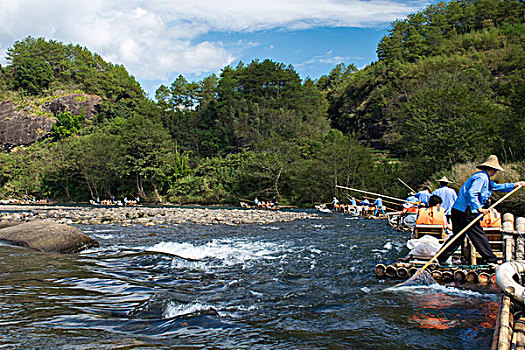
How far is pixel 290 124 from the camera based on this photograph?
2410 inches

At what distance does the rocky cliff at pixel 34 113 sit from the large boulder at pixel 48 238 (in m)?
72.0

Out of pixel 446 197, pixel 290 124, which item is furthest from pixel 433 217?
pixel 290 124

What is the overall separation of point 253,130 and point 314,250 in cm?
5318

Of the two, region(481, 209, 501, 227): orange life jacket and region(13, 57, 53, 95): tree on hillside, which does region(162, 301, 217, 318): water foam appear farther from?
region(13, 57, 53, 95): tree on hillside

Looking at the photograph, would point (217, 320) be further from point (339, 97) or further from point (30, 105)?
point (30, 105)

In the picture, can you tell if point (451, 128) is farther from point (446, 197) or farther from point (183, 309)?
point (183, 309)

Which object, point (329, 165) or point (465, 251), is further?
point (329, 165)

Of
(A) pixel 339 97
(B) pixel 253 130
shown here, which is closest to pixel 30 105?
(B) pixel 253 130

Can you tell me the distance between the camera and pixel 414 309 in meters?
5.41

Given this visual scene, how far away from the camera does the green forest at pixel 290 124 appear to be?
3017 cm

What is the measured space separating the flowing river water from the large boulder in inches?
19.0

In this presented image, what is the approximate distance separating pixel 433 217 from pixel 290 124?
5347 centimetres

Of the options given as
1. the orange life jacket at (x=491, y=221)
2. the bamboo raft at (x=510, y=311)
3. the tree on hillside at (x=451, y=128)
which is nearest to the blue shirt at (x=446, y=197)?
the orange life jacket at (x=491, y=221)

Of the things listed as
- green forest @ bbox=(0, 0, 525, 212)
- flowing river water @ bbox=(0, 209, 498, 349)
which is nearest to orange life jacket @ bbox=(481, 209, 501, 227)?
flowing river water @ bbox=(0, 209, 498, 349)
